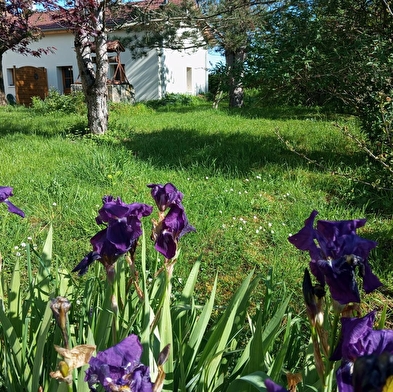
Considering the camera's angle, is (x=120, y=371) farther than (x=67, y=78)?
No

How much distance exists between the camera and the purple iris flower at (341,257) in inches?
28.7

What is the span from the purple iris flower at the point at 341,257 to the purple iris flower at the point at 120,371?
36cm

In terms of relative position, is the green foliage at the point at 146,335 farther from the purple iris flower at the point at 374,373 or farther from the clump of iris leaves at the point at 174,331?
the purple iris flower at the point at 374,373

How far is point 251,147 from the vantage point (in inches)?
210

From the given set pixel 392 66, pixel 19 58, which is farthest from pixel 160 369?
pixel 19 58

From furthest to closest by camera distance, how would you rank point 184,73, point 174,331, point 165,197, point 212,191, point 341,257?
point 184,73, point 212,191, point 174,331, point 165,197, point 341,257

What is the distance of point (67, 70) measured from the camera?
1922 cm

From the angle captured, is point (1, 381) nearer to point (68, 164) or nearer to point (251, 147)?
point (68, 164)

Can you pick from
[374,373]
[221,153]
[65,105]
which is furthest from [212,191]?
[65,105]

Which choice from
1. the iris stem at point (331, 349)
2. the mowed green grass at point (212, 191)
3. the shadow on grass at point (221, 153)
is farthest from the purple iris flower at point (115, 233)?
the shadow on grass at point (221, 153)

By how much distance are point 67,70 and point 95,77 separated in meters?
14.2

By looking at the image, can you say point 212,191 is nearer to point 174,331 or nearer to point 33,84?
point 174,331

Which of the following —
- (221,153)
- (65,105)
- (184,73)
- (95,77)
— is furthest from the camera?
(184,73)

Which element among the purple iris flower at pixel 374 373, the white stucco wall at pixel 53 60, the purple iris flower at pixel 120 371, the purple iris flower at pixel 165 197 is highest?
the white stucco wall at pixel 53 60
